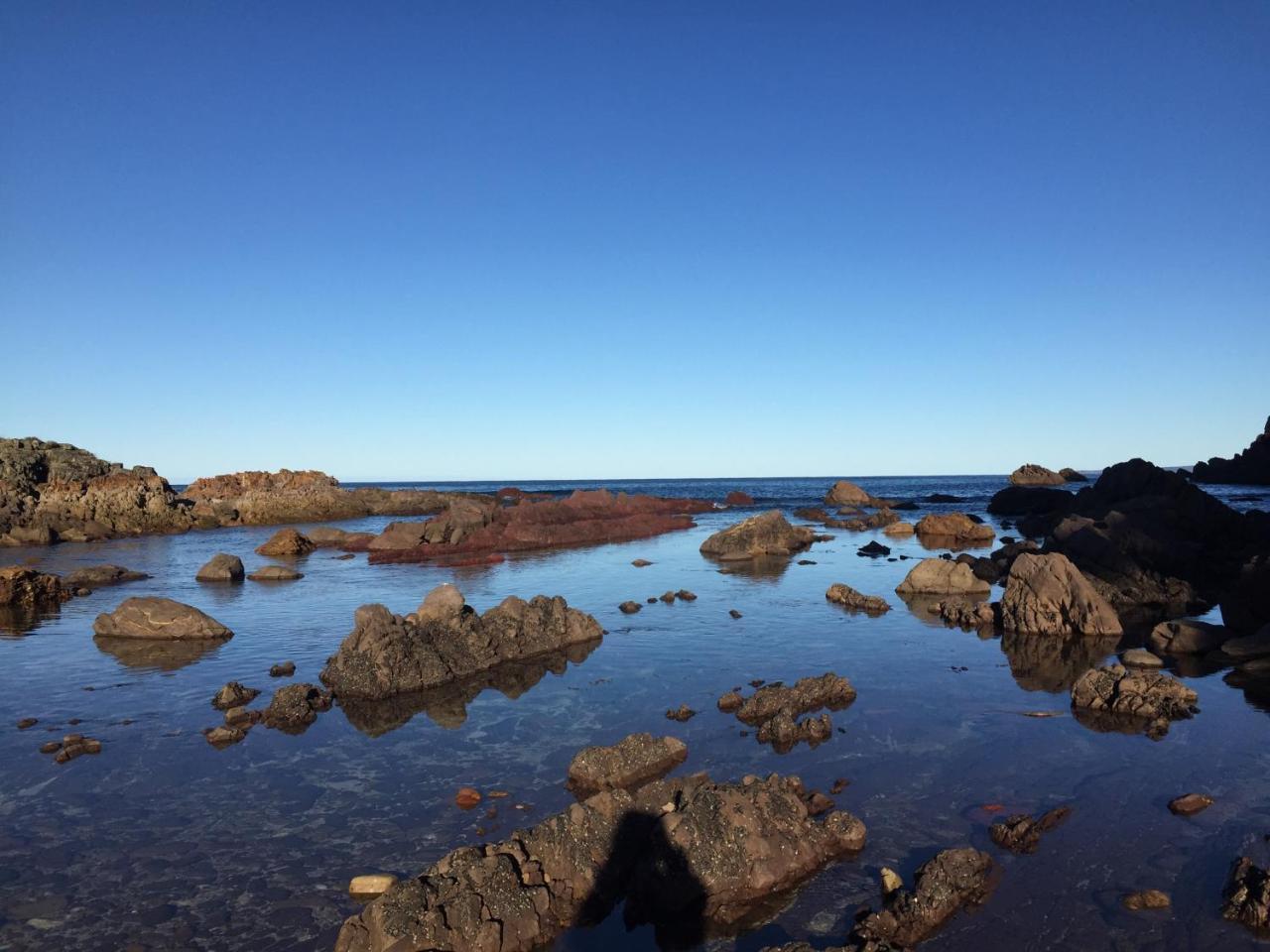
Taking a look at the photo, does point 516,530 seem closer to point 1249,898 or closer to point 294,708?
point 294,708

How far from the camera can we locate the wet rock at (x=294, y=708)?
14.9 m

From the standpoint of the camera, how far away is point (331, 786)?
11883 millimetres

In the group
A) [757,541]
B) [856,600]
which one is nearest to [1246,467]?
[757,541]

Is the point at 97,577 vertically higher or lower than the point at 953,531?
higher

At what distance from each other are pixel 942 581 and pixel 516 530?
95.5ft

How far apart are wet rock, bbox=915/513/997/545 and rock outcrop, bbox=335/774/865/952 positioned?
140 feet

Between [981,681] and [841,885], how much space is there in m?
10.2

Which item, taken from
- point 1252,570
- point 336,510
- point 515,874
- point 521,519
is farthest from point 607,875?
point 336,510

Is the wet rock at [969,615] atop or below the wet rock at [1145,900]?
atop

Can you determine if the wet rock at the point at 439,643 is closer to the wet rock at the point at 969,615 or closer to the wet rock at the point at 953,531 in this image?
the wet rock at the point at 969,615

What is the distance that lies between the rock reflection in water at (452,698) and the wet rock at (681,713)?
371 cm

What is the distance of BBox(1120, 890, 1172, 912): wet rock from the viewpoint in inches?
323

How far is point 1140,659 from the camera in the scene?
18141 millimetres

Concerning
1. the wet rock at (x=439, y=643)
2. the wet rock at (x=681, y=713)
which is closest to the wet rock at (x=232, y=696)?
Answer: the wet rock at (x=439, y=643)
